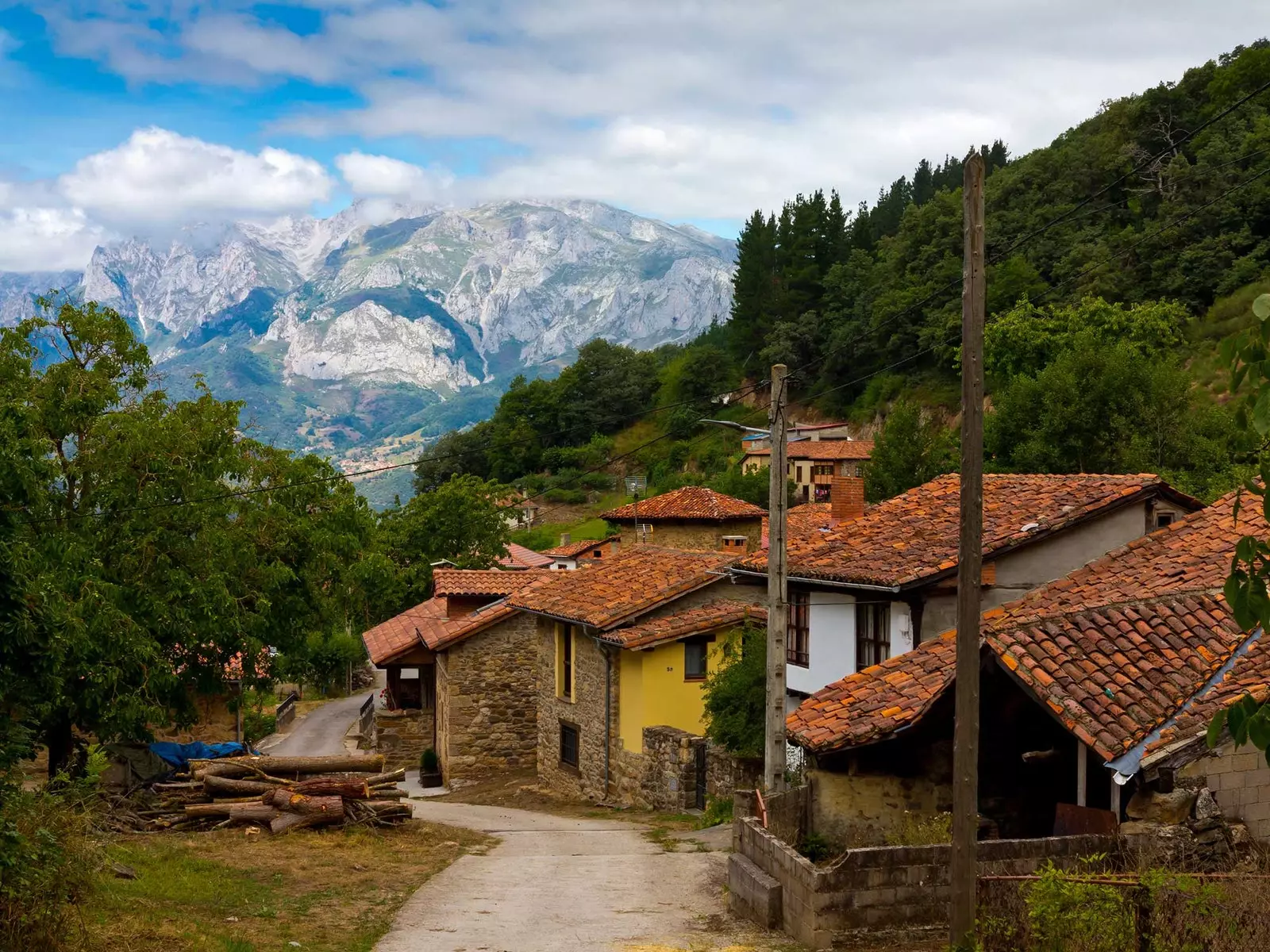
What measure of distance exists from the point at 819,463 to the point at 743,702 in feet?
209

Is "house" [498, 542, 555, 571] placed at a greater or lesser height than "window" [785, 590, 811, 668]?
greater

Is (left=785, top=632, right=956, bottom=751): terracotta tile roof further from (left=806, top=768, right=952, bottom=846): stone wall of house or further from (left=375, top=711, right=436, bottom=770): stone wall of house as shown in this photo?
(left=375, top=711, right=436, bottom=770): stone wall of house

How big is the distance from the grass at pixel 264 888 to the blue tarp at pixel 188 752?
5.10 m

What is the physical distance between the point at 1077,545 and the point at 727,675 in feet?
22.1

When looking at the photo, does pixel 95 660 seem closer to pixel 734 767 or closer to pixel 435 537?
pixel 734 767

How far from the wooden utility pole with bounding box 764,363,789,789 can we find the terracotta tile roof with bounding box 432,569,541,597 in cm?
2034

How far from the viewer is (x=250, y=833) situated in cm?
1944

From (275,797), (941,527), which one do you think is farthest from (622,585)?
(275,797)

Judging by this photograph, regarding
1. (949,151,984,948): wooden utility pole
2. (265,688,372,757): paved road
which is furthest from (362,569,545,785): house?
(949,151,984,948): wooden utility pole

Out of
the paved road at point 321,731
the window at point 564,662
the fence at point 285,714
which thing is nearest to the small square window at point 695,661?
the window at point 564,662

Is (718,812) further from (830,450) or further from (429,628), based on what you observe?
(830,450)

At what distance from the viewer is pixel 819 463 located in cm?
8450

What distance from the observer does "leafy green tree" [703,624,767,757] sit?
71.6 ft

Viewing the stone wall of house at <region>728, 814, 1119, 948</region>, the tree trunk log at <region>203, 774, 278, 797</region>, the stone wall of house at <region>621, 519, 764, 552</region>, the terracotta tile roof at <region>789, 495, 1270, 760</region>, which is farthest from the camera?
the stone wall of house at <region>621, 519, 764, 552</region>
